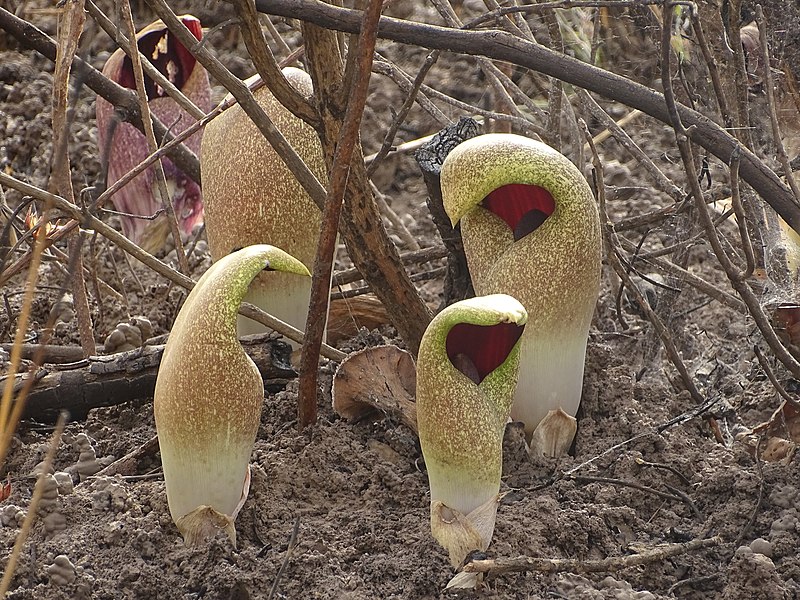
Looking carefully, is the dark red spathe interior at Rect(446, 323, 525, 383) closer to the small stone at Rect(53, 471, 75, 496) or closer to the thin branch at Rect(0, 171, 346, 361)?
the thin branch at Rect(0, 171, 346, 361)

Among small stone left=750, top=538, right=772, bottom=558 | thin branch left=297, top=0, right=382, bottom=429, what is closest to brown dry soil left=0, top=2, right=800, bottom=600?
small stone left=750, top=538, right=772, bottom=558

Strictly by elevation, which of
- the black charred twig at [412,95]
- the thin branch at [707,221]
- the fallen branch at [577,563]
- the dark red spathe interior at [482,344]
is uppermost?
the black charred twig at [412,95]

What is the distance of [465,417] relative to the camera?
1.52 metres

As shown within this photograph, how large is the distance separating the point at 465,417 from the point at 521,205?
1.65 ft

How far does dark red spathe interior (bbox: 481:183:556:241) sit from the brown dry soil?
14.3 inches

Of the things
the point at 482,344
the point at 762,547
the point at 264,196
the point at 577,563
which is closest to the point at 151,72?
the point at 264,196

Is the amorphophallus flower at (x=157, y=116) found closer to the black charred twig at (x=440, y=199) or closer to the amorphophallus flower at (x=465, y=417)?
the black charred twig at (x=440, y=199)

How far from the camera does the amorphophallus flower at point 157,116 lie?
8.33 ft

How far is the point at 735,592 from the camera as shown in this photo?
1.51 metres

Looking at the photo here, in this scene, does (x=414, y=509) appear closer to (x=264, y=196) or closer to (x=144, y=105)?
→ (x=264, y=196)

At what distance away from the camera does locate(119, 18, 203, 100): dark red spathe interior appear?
254 cm

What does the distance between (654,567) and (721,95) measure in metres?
0.95

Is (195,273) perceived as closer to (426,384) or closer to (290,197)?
(290,197)

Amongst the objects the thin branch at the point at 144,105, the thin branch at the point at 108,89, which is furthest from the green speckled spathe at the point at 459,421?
the thin branch at the point at 108,89
